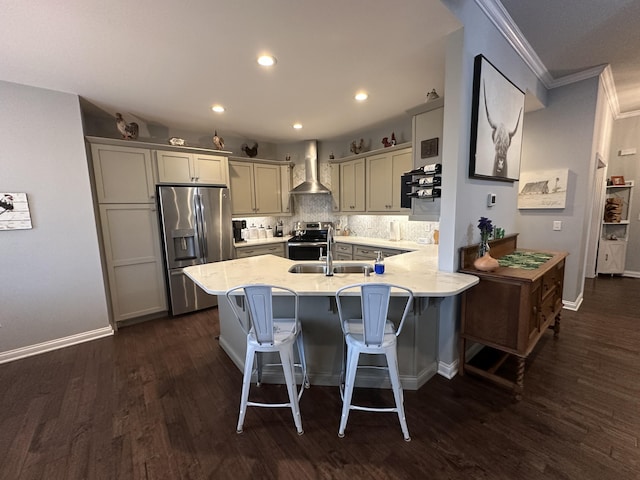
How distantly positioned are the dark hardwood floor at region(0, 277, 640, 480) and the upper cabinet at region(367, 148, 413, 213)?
244cm

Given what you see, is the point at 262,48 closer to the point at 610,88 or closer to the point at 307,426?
the point at 307,426

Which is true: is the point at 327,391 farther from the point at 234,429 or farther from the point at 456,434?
the point at 456,434

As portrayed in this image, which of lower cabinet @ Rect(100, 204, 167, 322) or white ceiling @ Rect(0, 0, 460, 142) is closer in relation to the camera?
white ceiling @ Rect(0, 0, 460, 142)

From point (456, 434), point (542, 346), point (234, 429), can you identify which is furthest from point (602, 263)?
point (234, 429)

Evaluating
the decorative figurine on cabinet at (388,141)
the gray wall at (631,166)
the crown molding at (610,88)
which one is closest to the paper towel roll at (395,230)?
the decorative figurine on cabinet at (388,141)

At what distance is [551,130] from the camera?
3369 millimetres

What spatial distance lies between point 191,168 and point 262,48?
86.0 inches

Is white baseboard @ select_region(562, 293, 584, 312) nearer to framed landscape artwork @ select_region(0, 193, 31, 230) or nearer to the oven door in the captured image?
the oven door

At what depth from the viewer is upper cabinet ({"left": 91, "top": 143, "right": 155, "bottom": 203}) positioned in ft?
Answer: 10.3

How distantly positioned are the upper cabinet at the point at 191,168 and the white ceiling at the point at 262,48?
1.82ft

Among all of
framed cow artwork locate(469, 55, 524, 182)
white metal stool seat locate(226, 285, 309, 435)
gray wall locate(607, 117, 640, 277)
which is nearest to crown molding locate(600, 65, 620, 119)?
gray wall locate(607, 117, 640, 277)

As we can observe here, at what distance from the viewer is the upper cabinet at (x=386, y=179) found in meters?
3.87

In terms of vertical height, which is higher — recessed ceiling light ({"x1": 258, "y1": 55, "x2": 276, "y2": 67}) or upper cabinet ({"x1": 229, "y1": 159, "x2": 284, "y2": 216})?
recessed ceiling light ({"x1": 258, "y1": 55, "x2": 276, "y2": 67})

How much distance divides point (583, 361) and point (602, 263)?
12.9ft
